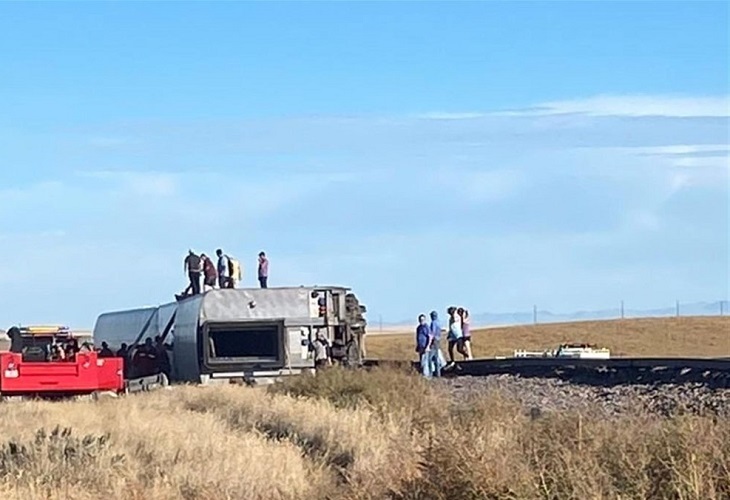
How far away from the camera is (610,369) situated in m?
33.5

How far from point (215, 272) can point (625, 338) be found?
115 feet

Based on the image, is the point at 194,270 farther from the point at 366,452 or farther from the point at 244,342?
the point at 366,452

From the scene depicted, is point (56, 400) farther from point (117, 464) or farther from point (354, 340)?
point (117, 464)

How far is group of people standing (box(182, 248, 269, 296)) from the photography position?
135 feet

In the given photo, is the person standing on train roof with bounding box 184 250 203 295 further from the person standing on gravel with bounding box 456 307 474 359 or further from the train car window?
the person standing on gravel with bounding box 456 307 474 359

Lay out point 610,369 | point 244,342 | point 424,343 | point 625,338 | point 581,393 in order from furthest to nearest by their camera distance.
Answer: point 625,338 < point 244,342 < point 424,343 < point 610,369 < point 581,393

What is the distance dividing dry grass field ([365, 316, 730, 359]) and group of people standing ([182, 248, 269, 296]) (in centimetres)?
1785

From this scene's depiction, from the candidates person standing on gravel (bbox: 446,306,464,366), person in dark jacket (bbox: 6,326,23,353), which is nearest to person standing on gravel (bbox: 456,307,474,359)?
person standing on gravel (bbox: 446,306,464,366)

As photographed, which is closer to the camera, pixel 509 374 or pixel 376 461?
pixel 376 461

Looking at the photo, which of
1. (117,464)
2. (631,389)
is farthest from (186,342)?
(117,464)

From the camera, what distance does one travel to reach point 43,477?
15.6m

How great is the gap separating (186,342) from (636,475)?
96.0ft

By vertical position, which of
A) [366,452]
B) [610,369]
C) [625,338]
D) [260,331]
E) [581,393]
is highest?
[260,331]

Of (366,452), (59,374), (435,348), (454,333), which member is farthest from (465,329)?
(366,452)
